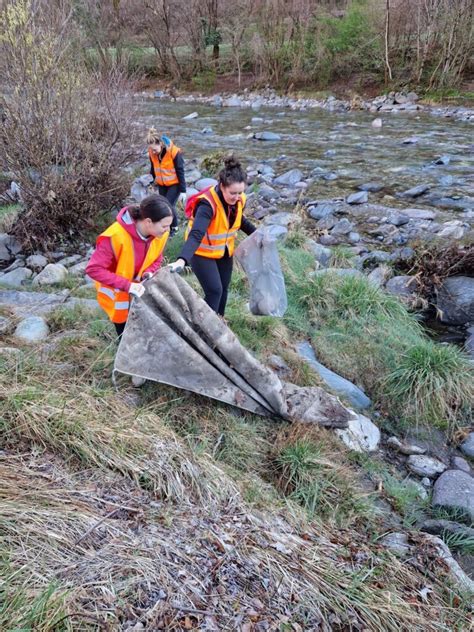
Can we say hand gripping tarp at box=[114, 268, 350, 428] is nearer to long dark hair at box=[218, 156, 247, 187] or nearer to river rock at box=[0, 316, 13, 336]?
long dark hair at box=[218, 156, 247, 187]

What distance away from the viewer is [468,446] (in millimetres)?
3867

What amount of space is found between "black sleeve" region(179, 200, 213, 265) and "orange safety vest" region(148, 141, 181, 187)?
3.07 metres

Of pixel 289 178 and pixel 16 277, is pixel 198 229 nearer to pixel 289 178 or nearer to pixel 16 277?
pixel 16 277

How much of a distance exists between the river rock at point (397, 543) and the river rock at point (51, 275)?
4.17 metres

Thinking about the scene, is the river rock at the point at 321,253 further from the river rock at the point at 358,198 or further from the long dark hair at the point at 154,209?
the long dark hair at the point at 154,209

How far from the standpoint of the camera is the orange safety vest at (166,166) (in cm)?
636

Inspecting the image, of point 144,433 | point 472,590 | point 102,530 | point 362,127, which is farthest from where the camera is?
point 362,127

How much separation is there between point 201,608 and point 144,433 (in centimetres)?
110

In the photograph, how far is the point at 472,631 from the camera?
2314mm

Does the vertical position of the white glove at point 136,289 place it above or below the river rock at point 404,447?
above

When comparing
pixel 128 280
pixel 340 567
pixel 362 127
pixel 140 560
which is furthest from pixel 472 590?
pixel 362 127

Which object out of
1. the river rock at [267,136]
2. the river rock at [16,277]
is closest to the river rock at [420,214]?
the river rock at [16,277]

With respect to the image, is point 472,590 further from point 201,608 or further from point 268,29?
point 268,29

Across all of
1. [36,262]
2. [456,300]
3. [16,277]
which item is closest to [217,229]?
[16,277]
